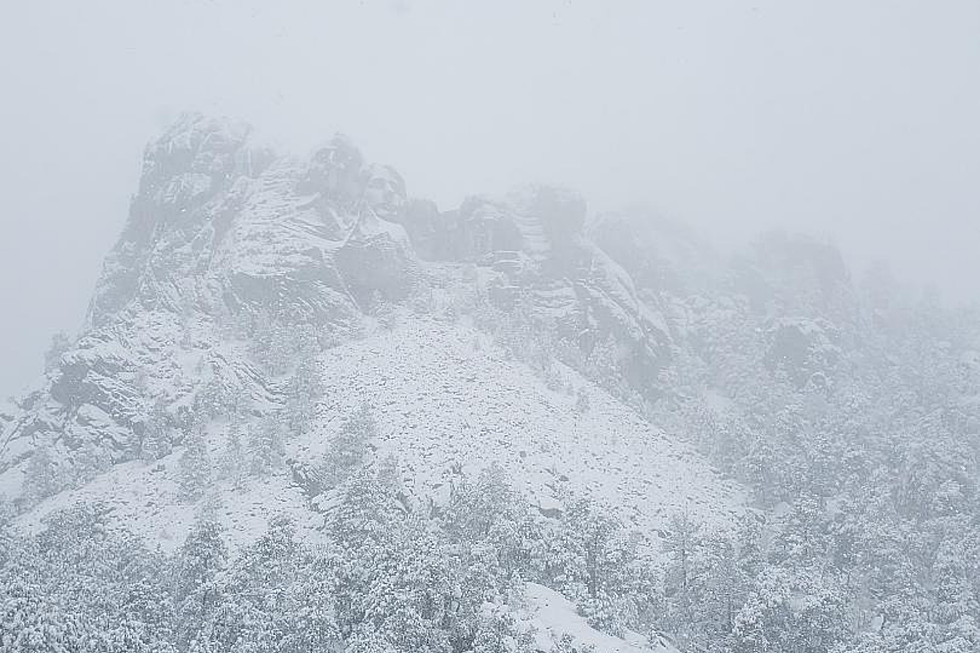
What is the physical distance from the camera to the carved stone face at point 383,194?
114 metres

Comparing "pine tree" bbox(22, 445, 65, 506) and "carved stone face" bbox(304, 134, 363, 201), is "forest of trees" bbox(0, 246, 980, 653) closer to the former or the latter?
"pine tree" bbox(22, 445, 65, 506)

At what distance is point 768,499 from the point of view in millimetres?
77938

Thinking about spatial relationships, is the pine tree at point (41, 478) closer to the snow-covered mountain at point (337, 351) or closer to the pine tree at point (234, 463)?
the snow-covered mountain at point (337, 351)

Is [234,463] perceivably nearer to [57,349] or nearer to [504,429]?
[504,429]

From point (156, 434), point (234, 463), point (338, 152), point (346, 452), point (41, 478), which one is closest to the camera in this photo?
point (346, 452)

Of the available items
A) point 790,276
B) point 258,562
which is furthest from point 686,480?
point 790,276

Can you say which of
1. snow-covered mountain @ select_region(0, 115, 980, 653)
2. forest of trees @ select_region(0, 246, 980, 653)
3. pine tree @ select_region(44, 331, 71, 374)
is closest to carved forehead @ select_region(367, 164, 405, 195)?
snow-covered mountain @ select_region(0, 115, 980, 653)

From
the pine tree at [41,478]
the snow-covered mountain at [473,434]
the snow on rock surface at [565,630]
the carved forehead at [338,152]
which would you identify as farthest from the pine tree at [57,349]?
the snow on rock surface at [565,630]

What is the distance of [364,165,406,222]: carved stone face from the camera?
11362 centimetres

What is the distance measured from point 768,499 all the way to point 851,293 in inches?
3196

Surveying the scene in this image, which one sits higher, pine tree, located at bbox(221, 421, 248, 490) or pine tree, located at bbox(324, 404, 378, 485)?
pine tree, located at bbox(324, 404, 378, 485)

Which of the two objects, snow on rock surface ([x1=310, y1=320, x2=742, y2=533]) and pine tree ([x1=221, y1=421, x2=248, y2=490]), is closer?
pine tree ([x1=221, y1=421, x2=248, y2=490])

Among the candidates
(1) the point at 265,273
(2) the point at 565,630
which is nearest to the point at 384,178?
(1) the point at 265,273

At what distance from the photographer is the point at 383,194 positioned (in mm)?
115438
